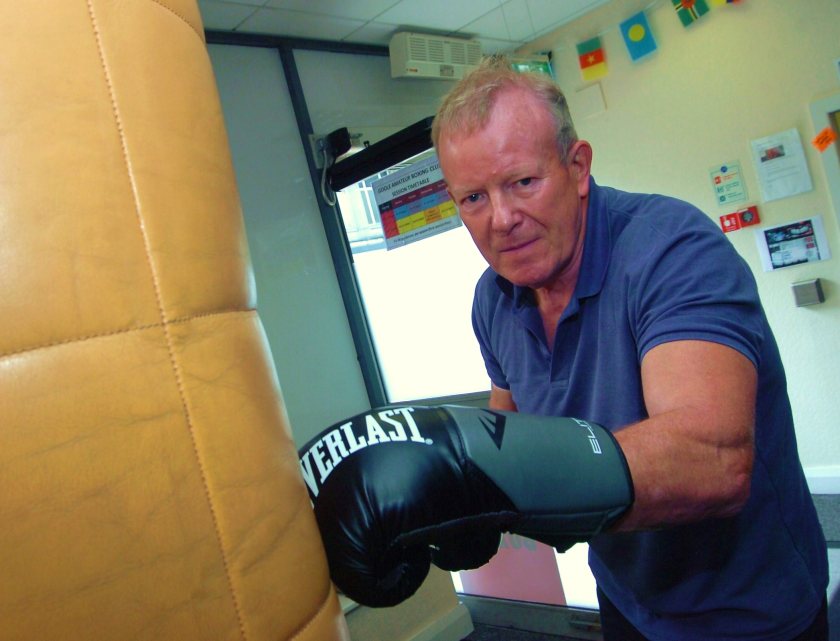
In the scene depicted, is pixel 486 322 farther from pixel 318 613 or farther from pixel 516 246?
pixel 318 613

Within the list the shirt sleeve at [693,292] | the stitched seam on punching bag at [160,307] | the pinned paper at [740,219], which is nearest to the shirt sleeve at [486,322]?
the shirt sleeve at [693,292]

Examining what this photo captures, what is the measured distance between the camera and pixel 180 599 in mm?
536

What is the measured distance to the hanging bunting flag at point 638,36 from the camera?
388 centimetres

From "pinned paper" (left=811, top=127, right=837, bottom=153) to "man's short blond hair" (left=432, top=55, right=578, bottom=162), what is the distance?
2747 mm

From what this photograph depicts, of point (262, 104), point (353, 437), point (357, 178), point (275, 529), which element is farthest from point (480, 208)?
point (262, 104)

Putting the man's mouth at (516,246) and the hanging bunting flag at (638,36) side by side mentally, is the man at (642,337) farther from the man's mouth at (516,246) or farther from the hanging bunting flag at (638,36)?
the hanging bunting flag at (638,36)

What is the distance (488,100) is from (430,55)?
271 cm

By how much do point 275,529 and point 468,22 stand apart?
3.64 meters

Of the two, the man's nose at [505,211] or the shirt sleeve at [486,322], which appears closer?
the man's nose at [505,211]

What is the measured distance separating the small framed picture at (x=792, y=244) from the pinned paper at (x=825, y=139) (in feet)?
1.15

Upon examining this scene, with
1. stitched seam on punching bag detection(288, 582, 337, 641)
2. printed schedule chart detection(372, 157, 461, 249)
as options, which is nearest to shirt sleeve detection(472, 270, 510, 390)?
stitched seam on punching bag detection(288, 582, 337, 641)

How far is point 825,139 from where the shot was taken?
11.1ft

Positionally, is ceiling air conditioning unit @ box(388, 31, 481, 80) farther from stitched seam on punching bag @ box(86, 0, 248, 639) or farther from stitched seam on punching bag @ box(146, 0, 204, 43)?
stitched seam on punching bag @ box(86, 0, 248, 639)

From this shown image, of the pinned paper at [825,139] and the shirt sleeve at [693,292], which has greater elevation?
the pinned paper at [825,139]
